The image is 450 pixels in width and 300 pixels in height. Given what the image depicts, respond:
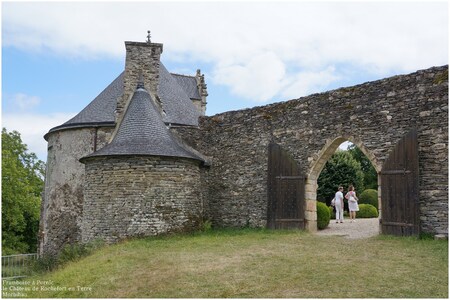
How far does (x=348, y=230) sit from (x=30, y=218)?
810 inches

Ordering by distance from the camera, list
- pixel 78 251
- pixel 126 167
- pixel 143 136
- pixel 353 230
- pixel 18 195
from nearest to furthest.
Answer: pixel 78 251, pixel 126 167, pixel 353 230, pixel 143 136, pixel 18 195

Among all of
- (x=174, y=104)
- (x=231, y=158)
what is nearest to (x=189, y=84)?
(x=174, y=104)

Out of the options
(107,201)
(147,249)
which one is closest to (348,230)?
(147,249)

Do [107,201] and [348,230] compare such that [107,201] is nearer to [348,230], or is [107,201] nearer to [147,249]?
[147,249]

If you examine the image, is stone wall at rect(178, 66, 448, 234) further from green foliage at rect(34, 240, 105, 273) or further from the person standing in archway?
green foliage at rect(34, 240, 105, 273)

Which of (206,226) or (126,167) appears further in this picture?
(206,226)

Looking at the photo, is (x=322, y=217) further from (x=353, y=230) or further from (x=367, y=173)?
(x=367, y=173)

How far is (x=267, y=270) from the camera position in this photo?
8148mm

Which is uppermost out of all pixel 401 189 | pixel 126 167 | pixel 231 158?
pixel 231 158

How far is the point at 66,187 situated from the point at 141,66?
4587mm

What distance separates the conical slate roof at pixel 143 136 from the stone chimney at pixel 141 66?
2.37ft

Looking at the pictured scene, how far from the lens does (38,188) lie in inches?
1177

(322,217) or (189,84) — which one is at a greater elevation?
(189,84)

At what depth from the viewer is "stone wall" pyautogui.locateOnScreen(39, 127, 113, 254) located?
15.5m
